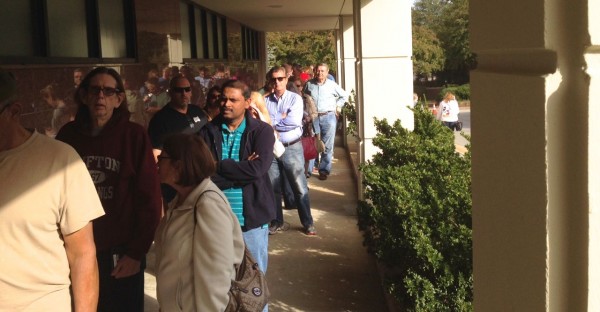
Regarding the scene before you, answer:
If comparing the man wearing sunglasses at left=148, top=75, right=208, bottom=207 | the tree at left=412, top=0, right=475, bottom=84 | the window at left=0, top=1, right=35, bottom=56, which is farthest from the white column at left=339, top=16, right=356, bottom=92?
the tree at left=412, top=0, right=475, bottom=84

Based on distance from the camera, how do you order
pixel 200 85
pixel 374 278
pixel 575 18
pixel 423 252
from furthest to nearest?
pixel 200 85, pixel 374 278, pixel 423 252, pixel 575 18

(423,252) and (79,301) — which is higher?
(79,301)

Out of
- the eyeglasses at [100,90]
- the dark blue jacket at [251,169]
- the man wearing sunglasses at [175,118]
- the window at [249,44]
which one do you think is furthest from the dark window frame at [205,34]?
the eyeglasses at [100,90]

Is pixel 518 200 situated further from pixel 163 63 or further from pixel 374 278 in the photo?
pixel 163 63

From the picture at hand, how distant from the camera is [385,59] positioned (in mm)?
9070

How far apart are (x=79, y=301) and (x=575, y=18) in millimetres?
2343

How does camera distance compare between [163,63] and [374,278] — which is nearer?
[374,278]

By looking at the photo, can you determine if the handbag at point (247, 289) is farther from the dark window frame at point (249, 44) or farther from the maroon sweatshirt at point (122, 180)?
the dark window frame at point (249, 44)

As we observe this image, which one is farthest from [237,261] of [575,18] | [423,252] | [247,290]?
[575,18]

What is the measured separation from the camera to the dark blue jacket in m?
4.83

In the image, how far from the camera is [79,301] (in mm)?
2955

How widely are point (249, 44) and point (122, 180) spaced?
65.2ft

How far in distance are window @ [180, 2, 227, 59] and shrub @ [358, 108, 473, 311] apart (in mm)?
5939
